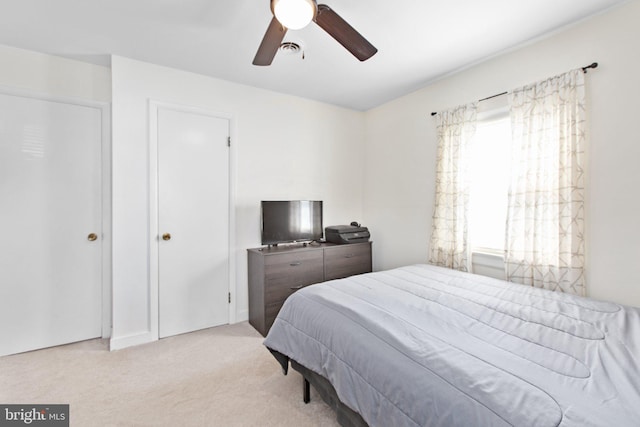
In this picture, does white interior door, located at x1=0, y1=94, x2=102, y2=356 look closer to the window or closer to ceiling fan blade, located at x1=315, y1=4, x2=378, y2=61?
ceiling fan blade, located at x1=315, y1=4, x2=378, y2=61

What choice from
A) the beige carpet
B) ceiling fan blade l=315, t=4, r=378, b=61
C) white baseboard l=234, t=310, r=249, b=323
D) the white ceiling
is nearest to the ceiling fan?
ceiling fan blade l=315, t=4, r=378, b=61

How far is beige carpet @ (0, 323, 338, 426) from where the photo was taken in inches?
65.9

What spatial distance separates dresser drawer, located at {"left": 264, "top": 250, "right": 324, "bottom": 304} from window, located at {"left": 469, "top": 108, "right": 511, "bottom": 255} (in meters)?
1.56

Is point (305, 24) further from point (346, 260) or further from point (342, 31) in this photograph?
point (346, 260)

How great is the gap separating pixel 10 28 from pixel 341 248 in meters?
3.31

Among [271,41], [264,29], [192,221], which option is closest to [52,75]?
[192,221]

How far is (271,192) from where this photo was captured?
10.7 ft

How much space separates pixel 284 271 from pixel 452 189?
6.10 feet

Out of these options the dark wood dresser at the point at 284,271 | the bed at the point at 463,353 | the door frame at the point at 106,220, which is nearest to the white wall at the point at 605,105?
the bed at the point at 463,353

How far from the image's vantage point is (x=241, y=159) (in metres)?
3.06

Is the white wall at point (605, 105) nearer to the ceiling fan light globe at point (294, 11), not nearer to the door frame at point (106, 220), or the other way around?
the ceiling fan light globe at point (294, 11)

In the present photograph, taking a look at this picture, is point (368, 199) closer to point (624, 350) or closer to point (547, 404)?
point (624, 350)

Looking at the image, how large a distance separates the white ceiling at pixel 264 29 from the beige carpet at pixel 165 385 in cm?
255

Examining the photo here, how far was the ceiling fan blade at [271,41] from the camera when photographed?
1.58 meters
